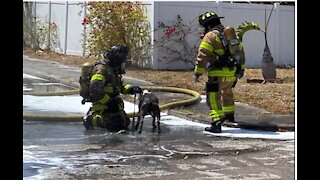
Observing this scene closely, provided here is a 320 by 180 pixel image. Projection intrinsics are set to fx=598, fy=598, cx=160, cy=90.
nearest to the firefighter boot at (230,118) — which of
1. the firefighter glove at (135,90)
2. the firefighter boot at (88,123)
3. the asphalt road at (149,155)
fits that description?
the asphalt road at (149,155)

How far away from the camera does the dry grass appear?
10.5 metres

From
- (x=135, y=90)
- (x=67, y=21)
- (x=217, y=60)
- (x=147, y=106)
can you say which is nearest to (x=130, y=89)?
(x=135, y=90)

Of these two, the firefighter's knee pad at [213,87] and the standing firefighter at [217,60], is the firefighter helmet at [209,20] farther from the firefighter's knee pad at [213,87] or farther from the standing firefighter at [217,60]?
the firefighter's knee pad at [213,87]

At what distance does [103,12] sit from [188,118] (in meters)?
7.84

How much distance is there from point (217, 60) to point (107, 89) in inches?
61.6

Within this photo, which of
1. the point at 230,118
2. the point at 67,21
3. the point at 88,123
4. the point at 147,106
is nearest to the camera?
the point at 147,106

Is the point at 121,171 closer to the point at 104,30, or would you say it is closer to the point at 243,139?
the point at 243,139

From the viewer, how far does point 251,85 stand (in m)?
13.0

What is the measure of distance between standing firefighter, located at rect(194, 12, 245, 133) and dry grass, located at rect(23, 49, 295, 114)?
183cm

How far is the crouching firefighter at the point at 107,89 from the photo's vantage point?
768 cm

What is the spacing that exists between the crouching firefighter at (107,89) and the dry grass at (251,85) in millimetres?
3036

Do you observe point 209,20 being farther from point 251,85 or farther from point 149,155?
point 251,85
